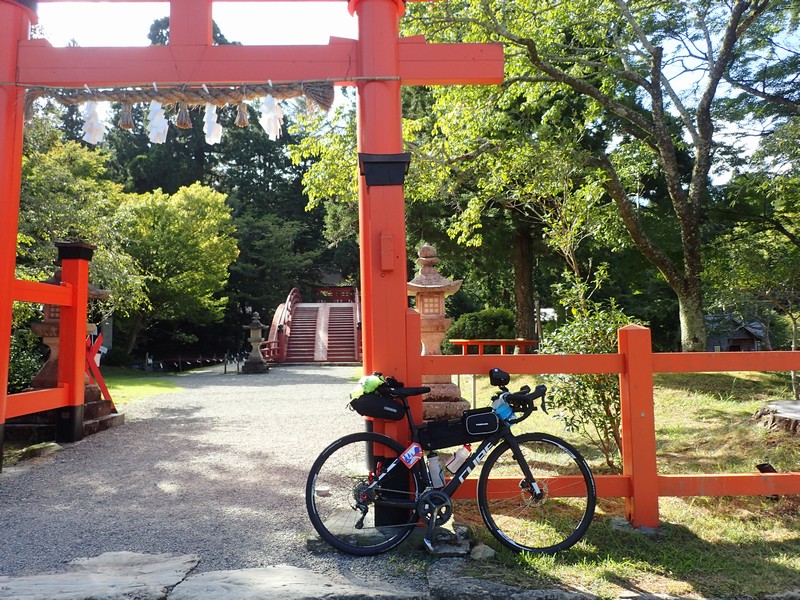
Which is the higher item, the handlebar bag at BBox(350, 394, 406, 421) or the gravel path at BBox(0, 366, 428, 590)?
the handlebar bag at BBox(350, 394, 406, 421)

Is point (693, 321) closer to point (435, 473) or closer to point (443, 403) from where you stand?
point (443, 403)

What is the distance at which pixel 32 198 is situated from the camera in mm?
10070

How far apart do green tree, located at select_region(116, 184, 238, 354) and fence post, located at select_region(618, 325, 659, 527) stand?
697 inches

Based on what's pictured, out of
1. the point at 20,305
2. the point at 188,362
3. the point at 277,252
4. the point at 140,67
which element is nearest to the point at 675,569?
the point at 140,67

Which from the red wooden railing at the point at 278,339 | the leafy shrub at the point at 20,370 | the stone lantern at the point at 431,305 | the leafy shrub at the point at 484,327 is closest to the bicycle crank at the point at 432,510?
the stone lantern at the point at 431,305

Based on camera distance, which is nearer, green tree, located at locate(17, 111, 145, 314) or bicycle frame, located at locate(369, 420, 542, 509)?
bicycle frame, located at locate(369, 420, 542, 509)

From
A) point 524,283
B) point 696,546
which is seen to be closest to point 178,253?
point 524,283

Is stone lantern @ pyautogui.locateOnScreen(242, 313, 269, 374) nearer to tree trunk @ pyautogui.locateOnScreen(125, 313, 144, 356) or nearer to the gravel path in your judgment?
tree trunk @ pyautogui.locateOnScreen(125, 313, 144, 356)

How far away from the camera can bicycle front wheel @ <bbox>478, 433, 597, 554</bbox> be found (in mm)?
3324

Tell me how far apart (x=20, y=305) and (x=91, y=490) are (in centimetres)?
570

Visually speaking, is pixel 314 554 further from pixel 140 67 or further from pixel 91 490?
pixel 140 67

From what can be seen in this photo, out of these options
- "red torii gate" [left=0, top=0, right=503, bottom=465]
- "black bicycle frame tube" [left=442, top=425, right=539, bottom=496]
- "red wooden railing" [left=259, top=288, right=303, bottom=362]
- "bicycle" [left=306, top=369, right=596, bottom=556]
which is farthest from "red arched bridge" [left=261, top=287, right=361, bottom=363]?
"black bicycle frame tube" [left=442, top=425, right=539, bottom=496]

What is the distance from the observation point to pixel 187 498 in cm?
451

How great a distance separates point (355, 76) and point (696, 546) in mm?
3727
